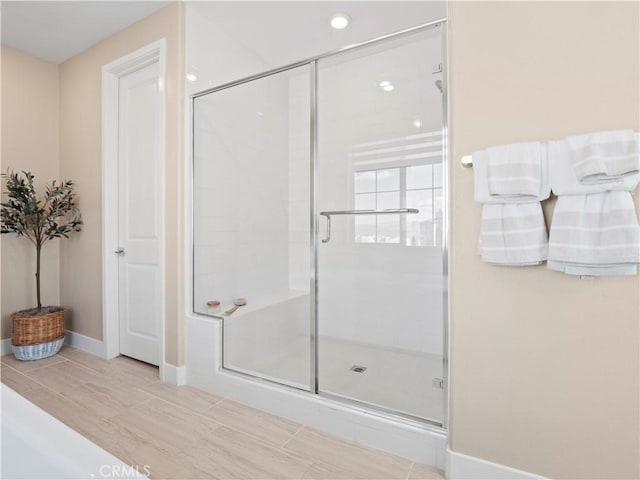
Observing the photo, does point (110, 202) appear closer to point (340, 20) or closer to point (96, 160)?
point (96, 160)

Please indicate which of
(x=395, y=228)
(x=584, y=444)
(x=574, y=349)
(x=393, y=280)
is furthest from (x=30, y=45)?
(x=584, y=444)

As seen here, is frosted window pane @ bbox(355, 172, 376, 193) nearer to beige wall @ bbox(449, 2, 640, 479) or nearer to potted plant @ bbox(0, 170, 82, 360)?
beige wall @ bbox(449, 2, 640, 479)

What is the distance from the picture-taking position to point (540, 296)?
1.28 meters

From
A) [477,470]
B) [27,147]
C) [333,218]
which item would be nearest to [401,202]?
[333,218]

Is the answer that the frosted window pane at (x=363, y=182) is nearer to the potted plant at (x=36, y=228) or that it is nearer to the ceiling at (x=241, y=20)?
the ceiling at (x=241, y=20)

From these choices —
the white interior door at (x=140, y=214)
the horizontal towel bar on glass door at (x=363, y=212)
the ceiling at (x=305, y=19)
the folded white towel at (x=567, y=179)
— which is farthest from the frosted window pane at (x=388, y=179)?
the white interior door at (x=140, y=214)

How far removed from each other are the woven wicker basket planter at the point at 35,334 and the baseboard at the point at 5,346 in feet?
0.53

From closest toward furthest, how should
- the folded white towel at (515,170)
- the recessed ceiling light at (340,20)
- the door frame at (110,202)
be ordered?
the folded white towel at (515,170)
the recessed ceiling light at (340,20)
the door frame at (110,202)

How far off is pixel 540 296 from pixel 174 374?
2.24 m

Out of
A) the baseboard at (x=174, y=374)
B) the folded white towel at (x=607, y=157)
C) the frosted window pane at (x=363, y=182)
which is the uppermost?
the frosted window pane at (x=363, y=182)

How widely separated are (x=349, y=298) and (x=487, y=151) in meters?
1.78

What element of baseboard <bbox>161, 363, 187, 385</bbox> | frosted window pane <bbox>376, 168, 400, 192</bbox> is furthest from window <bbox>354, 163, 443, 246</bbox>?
baseboard <bbox>161, 363, 187, 385</bbox>

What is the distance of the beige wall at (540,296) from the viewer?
1164 millimetres

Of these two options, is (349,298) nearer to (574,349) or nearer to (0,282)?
(574,349)
